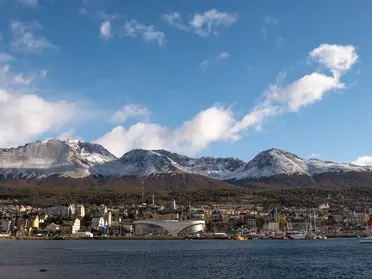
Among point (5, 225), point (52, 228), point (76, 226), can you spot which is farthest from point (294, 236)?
point (5, 225)

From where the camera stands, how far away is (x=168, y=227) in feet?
595

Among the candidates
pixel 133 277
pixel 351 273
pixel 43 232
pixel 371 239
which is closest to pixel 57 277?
pixel 133 277

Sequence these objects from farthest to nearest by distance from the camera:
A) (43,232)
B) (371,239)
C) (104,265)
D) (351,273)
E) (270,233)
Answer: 1. (43,232)
2. (270,233)
3. (371,239)
4. (104,265)
5. (351,273)

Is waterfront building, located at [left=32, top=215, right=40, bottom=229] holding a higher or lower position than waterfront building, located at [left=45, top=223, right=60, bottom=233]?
higher

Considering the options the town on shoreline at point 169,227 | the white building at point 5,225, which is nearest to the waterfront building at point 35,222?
the town on shoreline at point 169,227

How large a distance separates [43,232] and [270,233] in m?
73.8

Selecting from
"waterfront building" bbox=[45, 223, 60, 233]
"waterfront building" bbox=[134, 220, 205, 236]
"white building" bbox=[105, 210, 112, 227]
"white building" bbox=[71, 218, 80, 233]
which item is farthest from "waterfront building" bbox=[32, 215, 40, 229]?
"waterfront building" bbox=[134, 220, 205, 236]

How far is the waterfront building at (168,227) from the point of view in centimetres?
17825

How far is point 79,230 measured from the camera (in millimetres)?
183625

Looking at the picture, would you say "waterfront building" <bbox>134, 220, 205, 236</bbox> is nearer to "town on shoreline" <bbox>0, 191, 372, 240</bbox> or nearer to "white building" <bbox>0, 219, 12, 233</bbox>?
"town on shoreline" <bbox>0, 191, 372, 240</bbox>

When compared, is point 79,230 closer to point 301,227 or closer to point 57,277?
point 301,227

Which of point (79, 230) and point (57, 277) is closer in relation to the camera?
point (57, 277)

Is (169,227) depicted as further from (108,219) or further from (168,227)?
(108,219)

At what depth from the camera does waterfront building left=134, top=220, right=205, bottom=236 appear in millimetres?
178250
